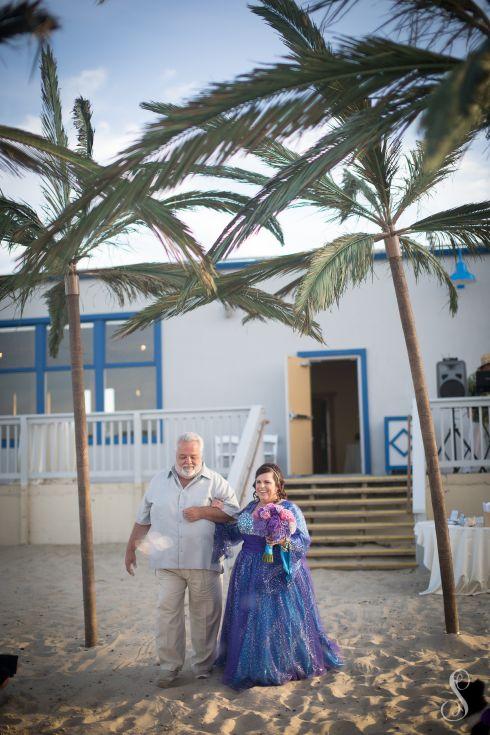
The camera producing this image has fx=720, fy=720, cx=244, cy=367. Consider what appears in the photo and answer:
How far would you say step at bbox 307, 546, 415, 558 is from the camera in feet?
29.4

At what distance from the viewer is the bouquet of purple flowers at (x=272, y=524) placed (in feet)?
15.4

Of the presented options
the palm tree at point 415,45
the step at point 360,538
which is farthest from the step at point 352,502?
the palm tree at point 415,45

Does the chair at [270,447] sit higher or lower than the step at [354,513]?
higher

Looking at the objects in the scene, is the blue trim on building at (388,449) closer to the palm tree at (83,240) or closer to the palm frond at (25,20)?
the palm tree at (83,240)

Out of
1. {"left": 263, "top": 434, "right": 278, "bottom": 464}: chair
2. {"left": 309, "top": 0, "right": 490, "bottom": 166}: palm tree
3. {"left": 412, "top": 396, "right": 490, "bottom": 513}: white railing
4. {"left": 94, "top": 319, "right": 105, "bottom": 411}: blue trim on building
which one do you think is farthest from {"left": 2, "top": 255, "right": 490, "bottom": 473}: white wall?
{"left": 309, "top": 0, "right": 490, "bottom": 166}: palm tree

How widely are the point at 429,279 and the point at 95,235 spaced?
790 centimetres

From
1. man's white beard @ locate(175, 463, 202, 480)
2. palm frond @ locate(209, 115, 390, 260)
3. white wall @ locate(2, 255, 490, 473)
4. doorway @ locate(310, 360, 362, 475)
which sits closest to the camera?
palm frond @ locate(209, 115, 390, 260)

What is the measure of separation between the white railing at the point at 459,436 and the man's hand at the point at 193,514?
488 cm

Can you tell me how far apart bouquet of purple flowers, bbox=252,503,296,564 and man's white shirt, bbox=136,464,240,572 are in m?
0.34

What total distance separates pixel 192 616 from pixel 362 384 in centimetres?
813

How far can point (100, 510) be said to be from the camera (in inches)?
427

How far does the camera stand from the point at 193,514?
4.91 metres

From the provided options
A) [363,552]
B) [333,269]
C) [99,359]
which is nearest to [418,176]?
[333,269]

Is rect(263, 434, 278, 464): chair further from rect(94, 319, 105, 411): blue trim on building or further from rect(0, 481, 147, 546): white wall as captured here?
rect(94, 319, 105, 411): blue trim on building
